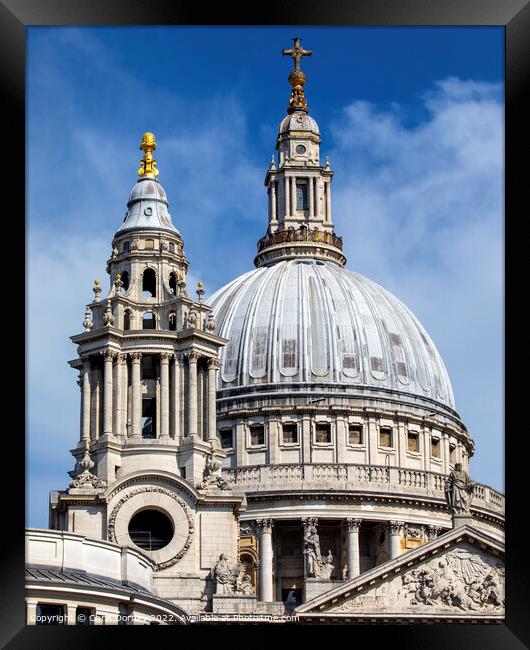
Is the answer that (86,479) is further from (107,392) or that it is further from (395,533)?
(395,533)

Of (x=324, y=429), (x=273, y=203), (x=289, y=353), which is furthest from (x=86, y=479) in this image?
(x=273, y=203)

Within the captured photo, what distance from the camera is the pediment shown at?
269 feet

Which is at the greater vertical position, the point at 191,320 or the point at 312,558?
the point at 191,320

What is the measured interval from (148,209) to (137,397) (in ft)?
33.0

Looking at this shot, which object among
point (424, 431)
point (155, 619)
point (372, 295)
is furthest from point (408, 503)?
point (155, 619)

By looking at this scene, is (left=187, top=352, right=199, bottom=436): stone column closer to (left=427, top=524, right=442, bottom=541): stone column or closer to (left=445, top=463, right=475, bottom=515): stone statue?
(left=445, top=463, right=475, bottom=515): stone statue

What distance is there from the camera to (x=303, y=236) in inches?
5197

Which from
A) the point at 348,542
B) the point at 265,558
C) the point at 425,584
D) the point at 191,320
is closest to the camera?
the point at 425,584

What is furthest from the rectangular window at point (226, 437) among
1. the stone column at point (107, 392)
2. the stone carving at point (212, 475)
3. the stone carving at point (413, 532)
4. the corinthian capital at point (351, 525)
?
the stone carving at point (212, 475)

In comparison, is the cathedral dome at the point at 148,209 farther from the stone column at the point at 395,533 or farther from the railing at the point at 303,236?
the railing at the point at 303,236

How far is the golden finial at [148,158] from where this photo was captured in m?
93.9

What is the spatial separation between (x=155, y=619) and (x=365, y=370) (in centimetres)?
6062

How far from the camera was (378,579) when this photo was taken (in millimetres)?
83812
